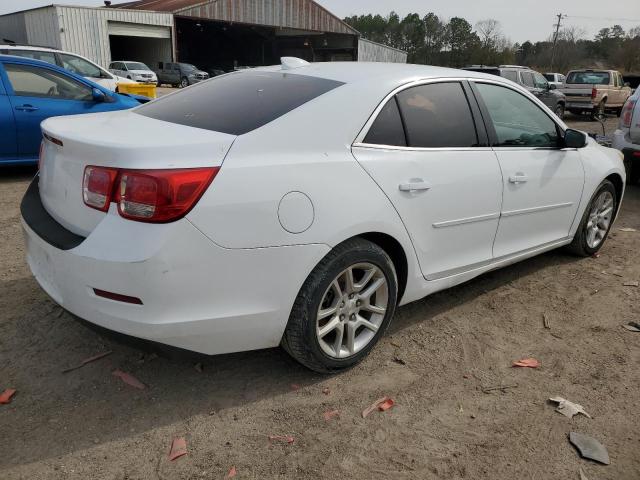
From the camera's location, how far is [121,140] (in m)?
2.33

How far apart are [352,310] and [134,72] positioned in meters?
28.1

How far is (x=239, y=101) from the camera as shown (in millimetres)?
2883

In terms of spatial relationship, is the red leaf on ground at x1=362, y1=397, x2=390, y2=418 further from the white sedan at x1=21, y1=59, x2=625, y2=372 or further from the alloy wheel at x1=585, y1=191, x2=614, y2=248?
the alloy wheel at x1=585, y1=191, x2=614, y2=248

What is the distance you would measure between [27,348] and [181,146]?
166 centimetres

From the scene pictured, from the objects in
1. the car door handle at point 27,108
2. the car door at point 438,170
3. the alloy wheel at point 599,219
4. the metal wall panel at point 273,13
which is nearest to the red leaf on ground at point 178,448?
the car door at point 438,170

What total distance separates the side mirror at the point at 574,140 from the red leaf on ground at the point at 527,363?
177 centimetres

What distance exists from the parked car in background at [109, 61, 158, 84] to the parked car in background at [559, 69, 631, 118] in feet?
65.0

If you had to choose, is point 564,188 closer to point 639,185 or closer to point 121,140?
point 121,140

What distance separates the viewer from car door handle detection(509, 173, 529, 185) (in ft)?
11.6

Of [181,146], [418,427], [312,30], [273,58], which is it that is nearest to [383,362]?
[418,427]

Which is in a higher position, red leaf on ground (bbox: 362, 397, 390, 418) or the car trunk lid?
the car trunk lid

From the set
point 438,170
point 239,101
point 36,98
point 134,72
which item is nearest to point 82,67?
point 36,98

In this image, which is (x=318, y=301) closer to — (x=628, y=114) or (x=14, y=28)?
(x=628, y=114)

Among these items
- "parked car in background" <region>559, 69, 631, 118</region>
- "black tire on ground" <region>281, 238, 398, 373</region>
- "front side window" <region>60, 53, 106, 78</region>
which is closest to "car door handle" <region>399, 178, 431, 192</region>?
"black tire on ground" <region>281, 238, 398, 373</region>
